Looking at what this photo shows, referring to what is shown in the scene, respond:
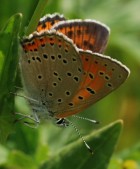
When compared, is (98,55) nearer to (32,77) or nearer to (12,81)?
(32,77)

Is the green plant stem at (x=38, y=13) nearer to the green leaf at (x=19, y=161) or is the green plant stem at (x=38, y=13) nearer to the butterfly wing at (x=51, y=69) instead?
the butterfly wing at (x=51, y=69)

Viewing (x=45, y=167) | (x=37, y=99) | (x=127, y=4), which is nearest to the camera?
(x=45, y=167)

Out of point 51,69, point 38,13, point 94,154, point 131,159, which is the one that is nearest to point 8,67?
point 38,13

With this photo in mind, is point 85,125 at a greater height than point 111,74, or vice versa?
point 111,74

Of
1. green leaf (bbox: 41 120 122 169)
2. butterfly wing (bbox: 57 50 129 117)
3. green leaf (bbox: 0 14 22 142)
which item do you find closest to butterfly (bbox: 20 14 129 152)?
butterfly wing (bbox: 57 50 129 117)

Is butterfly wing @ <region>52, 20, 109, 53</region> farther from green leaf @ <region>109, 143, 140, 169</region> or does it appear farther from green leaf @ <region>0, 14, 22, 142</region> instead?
green leaf @ <region>109, 143, 140, 169</region>

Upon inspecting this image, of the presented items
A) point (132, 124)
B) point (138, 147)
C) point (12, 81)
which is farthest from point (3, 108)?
point (132, 124)
